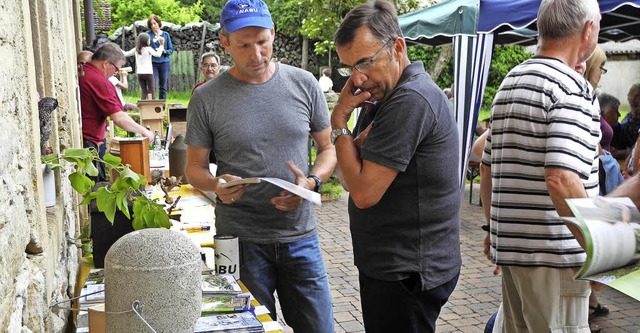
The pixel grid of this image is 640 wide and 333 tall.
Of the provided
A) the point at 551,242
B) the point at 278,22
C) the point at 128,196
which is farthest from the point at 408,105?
the point at 278,22

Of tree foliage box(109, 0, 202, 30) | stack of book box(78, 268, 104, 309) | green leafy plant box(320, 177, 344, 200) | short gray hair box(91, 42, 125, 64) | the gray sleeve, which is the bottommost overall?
green leafy plant box(320, 177, 344, 200)

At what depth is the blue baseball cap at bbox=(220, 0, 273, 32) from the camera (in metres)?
2.77

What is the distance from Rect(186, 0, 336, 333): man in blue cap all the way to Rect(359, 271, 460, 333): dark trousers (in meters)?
0.50

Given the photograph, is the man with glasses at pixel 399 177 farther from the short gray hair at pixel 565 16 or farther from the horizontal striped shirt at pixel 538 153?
the short gray hair at pixel 565 16

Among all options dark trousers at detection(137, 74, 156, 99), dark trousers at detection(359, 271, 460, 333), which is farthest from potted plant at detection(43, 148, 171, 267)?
dark trousers at detection(137, 74, 156, 99)

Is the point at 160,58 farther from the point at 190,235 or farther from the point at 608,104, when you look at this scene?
the point at 190,235

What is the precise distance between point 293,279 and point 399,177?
0.83 meters

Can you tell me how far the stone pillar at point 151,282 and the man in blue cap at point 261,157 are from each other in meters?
1.13

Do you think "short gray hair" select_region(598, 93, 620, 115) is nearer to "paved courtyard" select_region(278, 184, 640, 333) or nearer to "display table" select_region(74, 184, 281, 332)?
"paved courtyard" select_region(278, 184, 640, 333)

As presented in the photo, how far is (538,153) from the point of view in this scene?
2.63 metres

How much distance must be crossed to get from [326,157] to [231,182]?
67 cm

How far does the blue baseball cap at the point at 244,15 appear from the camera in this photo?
2.77 metres

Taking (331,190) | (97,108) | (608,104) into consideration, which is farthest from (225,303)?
(331,190)

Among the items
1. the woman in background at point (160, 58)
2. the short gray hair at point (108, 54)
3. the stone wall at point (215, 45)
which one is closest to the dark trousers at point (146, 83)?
the woman in background at point (160, 58)
